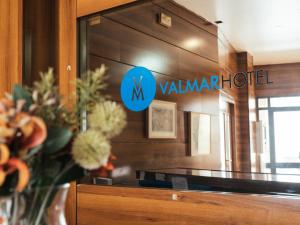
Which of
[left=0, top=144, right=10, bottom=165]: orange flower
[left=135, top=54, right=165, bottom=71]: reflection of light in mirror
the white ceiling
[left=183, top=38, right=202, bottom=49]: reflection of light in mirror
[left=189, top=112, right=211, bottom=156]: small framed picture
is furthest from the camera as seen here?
[left=135, top=54, right=165, bottom=71]: reflection of light in mirror

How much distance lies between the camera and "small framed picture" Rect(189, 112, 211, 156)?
249cm

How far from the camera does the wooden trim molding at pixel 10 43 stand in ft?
9.53

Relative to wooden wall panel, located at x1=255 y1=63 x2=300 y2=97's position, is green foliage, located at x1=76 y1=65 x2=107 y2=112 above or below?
below

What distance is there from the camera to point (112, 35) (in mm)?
2885

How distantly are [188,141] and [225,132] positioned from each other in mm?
299

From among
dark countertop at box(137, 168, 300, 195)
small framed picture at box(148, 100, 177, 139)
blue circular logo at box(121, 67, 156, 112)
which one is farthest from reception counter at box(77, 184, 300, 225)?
blue circular logo at box(121, 67, 156, 112)

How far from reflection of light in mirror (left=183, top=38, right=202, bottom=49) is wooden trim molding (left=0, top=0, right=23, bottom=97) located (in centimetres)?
126

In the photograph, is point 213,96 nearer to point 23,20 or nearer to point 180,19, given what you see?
point 180,19

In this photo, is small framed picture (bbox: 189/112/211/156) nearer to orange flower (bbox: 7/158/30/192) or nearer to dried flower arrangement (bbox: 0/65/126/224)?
dried flower arrangement (bbox: 0/65/126/224)

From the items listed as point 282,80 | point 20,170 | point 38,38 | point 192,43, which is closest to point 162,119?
point 192,43

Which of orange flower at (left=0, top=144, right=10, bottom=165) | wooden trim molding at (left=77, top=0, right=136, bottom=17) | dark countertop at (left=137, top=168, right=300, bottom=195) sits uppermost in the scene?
wooden trim molding at (left=77, top=0, right=136, bottom=17)

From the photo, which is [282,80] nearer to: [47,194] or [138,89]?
[138,89]

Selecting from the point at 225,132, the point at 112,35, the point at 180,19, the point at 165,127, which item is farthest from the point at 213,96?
the point at 112,35

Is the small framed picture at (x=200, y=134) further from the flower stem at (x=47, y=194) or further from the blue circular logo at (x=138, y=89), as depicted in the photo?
the flower stem at (x=47, y=194)
